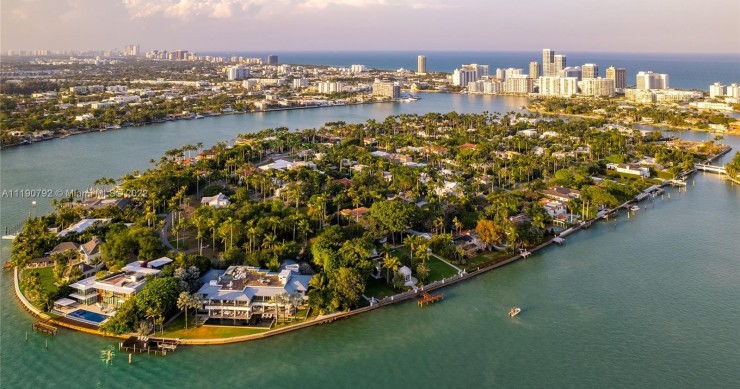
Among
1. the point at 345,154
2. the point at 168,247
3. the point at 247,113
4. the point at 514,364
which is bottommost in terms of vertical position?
the point at 514,364

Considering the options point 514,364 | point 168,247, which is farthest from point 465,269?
point 168,247

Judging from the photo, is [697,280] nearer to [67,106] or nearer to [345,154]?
[345,154]

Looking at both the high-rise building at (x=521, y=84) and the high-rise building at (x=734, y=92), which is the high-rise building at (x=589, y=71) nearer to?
the high-rise building at (x=521, y=84)

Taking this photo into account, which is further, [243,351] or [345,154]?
[345,154]

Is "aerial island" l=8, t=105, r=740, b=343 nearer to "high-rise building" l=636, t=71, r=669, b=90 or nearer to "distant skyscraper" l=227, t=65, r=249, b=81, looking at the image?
"high-rise building" l=636, t=71, r=669, b=90

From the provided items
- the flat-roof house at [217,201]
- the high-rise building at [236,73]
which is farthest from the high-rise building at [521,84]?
the flat-roof house at [217,201]

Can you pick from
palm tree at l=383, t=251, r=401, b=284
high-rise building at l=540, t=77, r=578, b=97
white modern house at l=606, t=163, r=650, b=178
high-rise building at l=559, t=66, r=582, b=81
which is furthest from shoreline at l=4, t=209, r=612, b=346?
high-rise building at l=559, t=66, r=582, b=81
